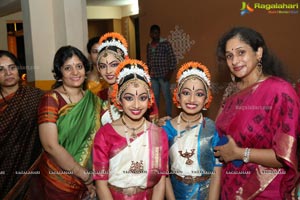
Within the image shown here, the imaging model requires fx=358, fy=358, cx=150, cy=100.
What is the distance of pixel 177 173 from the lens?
7.62ft

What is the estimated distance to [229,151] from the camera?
2.07 meters

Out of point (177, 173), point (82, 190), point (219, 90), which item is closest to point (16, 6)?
point (219, 90)

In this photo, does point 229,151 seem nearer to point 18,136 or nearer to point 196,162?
point 196,162

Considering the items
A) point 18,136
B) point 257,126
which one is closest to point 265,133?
point 257,126

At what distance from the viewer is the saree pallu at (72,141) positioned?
249 cm

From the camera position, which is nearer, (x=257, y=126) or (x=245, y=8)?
(x=257, y=126)

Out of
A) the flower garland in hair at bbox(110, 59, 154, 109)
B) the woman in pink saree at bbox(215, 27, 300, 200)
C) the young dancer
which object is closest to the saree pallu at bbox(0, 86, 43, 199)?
the flower garland in hair at bbox(110, 59, 154, 109)

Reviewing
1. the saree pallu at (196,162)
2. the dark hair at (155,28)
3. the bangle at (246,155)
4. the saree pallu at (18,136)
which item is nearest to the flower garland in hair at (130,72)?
the saree pallu at (196,162)

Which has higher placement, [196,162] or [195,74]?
[195,74]

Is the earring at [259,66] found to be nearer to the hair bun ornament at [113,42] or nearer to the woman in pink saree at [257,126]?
the woman in pink saree at [257,126]

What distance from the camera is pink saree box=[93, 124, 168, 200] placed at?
216cm

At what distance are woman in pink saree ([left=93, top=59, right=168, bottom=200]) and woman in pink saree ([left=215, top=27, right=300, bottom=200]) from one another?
1.28ft

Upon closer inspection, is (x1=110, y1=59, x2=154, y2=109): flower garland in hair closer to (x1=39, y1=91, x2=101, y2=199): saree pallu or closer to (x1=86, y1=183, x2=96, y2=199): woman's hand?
(x1=39, y1=91, x2=101, y2=199): saree pallu

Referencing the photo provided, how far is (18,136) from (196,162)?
5.03 ft
